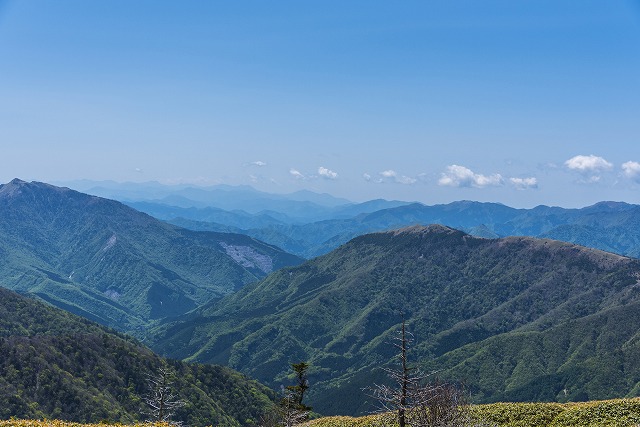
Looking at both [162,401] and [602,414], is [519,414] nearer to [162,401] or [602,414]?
[602,414]

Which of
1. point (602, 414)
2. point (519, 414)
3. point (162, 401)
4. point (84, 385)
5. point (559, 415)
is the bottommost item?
point (84, 385)

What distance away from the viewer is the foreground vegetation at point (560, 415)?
4934 centimetres

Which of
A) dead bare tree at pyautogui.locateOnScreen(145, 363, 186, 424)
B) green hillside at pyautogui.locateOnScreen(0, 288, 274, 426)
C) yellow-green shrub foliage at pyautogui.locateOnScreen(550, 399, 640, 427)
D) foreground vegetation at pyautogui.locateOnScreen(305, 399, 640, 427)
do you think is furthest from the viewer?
green hillside at pyautogui.locateOnScreen(0, 288, 274, 426)

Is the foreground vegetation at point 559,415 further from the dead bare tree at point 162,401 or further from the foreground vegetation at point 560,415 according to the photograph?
the dead bare tree at point 162,401

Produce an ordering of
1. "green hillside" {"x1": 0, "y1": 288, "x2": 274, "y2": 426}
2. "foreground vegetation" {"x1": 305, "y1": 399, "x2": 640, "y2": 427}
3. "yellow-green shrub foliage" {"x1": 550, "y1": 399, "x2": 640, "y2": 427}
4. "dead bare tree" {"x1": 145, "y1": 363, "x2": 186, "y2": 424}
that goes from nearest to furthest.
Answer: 1. "yellow-green shrub foliage" {"x1": 550, "y1": 399, "x2": 640, "y2": 427}
2. "foreground vegetation" {"x1": 305, "y1": 399, "x2": 640, "y2": 427}
3. "dead bare tree" {"x1": 145, "y1": 363, "x2": 186, "y2": 424}
4. "green hillside" {"x1": 0, "y1": 288, "x2": 274, "y2": 426}

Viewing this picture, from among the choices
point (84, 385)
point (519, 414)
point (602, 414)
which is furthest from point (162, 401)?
point (84, 385)

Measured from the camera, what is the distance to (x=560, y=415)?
52875mm

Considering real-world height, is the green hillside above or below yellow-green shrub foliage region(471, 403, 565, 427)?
below

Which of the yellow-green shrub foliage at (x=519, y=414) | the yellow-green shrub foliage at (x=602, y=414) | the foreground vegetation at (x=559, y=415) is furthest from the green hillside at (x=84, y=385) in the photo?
the yellow-green shrub foliage at (x=602, y=414)

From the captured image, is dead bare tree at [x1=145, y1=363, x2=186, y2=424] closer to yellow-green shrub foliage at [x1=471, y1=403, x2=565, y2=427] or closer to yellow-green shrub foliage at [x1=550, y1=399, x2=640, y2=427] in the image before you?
yellow-green shrub foliage at [x1=471, y1=403, x2=565, y2=427]

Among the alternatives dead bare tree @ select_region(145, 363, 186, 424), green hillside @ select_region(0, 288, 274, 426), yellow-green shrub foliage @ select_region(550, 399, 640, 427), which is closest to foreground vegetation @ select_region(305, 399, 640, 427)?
yellow-green shrub foliage @ select_region(550, 399, 640, 427)

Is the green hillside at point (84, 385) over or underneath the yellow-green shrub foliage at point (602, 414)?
underneath

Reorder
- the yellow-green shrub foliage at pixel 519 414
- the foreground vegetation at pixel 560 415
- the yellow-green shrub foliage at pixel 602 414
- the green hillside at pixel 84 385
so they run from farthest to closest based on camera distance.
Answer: the green hillside at pixel 84 385, the yellow-green shrub foliage at pixel 519 414, the foreground vegetation at pixel 560 415, the yellow-green shrub foliage at pixel 602 414

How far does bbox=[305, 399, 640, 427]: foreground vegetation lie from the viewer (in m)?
49.3
